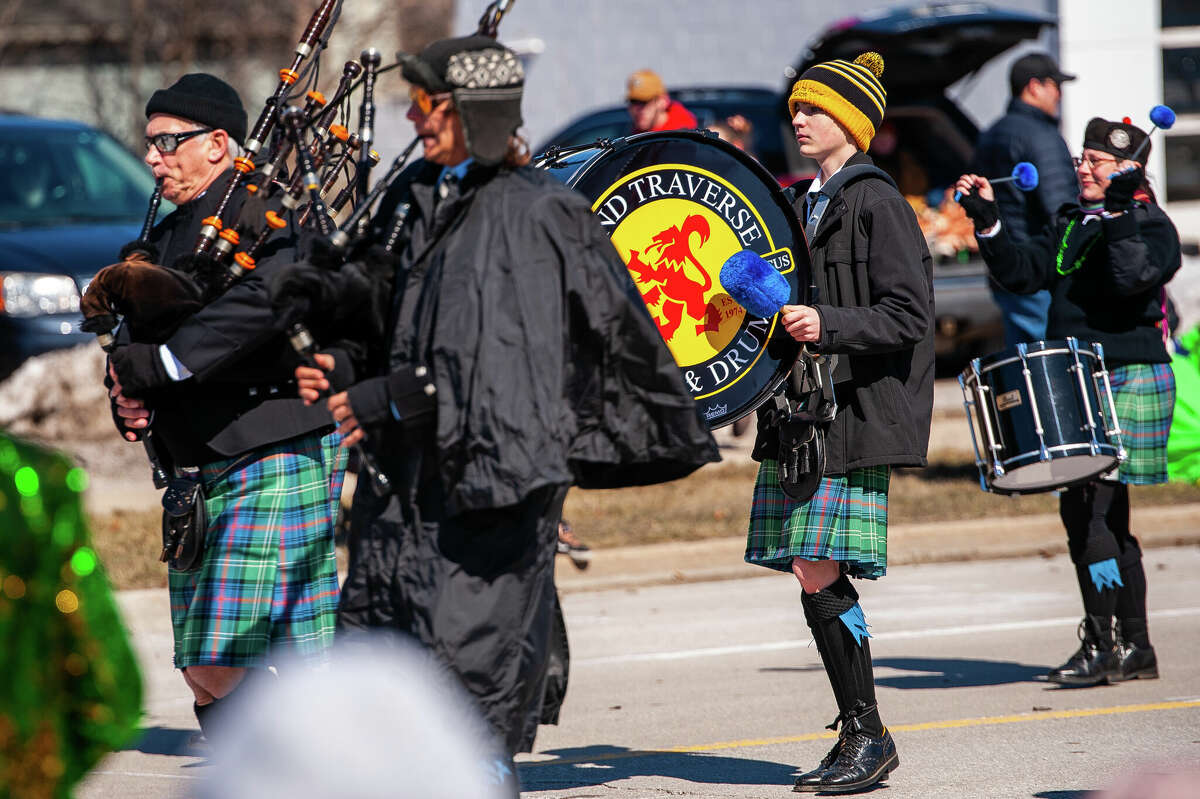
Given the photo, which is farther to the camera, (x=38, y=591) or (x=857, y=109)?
(x=857, y=109)

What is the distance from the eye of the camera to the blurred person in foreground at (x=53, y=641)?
7.12 feet

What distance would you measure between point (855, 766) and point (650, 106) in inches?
218

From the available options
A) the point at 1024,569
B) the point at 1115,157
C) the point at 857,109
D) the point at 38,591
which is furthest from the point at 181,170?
the point at 1024,569

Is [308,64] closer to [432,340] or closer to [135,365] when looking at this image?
[135,365]

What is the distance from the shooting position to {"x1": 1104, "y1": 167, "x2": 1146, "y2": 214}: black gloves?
19.2 feet

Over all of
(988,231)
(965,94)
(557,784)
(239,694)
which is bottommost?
(557,784)

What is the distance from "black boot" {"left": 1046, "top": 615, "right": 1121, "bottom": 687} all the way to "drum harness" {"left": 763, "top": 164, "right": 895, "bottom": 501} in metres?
2.12

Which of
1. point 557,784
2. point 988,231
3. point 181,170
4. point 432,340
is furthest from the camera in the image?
point 988,231

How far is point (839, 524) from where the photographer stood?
459cm

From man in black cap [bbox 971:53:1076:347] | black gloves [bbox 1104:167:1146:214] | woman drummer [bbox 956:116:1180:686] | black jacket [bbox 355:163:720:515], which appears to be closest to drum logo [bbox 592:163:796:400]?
black jacket [bbox 355:163:720:515]

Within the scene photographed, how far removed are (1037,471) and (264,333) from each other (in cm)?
307

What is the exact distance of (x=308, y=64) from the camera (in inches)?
185

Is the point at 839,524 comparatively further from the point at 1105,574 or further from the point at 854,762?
the point at 1105,574

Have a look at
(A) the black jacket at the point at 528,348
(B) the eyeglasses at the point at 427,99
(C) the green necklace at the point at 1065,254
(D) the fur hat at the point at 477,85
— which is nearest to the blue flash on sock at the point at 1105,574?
(C) the green necklace at the point at 1065,254
